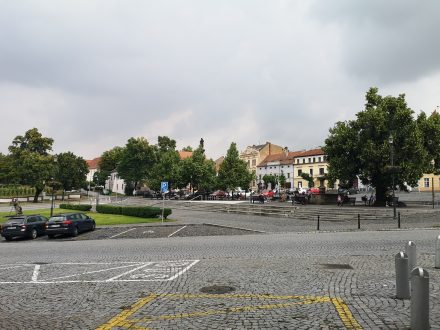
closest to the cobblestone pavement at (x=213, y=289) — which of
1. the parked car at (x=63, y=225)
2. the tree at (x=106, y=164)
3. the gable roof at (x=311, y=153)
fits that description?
the parked car at (x=63, y=225)

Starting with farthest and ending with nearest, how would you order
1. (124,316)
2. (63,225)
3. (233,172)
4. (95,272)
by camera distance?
(233,172), (63,225), (95,272), (124,316)

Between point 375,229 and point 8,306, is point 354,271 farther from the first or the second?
point 375,229

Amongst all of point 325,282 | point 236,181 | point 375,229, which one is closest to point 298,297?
point 325,282

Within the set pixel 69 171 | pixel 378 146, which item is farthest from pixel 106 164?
pixel 378 146

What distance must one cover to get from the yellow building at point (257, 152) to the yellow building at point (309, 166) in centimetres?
1467

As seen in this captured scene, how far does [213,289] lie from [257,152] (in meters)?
118

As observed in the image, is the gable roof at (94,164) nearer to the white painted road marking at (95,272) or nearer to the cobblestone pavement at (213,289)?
the white painted road marking at (95,272)

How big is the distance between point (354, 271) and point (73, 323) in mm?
7338

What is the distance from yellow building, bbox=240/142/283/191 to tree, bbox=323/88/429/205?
274ft

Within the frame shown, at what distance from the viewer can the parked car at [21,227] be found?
25.9m

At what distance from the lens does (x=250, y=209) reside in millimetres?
40375

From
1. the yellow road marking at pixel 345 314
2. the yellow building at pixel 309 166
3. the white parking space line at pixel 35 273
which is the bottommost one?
the white parking space line at pixel 35 273

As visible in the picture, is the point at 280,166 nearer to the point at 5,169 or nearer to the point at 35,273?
the point at 5,169

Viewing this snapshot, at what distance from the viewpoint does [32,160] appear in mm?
72500
